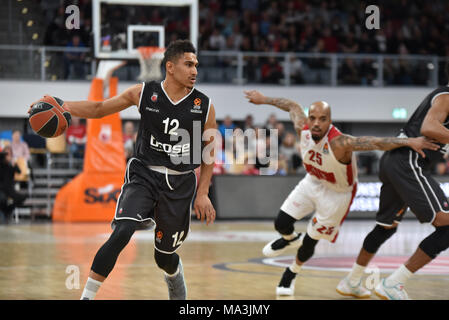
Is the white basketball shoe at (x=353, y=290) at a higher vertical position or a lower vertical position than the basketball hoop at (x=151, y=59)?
lower

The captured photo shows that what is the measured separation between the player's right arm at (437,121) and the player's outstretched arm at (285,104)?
5.11 feet

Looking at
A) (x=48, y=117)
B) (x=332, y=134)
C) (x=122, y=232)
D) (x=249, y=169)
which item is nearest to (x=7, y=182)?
(x=249, y=169)

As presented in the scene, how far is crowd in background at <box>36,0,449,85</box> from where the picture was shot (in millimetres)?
22312

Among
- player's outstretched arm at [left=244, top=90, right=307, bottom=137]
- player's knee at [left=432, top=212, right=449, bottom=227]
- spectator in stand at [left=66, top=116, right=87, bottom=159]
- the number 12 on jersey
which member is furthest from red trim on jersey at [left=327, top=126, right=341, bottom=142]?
spectator in stand at [left=66, top=116, right=87, bottom=159]

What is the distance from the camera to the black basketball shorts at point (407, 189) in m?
7.25

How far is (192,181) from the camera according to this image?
21.3 feet

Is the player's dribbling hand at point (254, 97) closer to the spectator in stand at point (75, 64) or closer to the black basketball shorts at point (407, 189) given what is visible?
the black basketball shorts at point (407, 189)

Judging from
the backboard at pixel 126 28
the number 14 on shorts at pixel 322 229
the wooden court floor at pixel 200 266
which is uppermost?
the backboard at pixel 126 28

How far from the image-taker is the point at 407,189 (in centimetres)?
744

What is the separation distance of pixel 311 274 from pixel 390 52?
54.7 feet

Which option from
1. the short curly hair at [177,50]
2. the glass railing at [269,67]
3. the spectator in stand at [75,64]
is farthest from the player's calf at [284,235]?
the spectator in stand at [75,64]

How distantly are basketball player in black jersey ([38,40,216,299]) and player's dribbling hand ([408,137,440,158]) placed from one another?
78.2 inches
